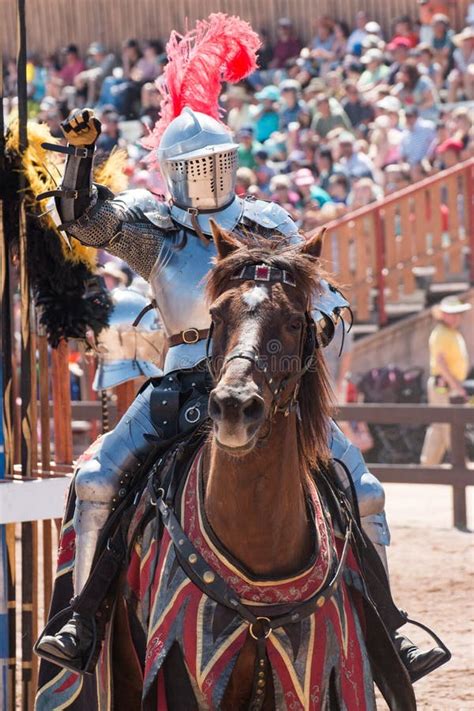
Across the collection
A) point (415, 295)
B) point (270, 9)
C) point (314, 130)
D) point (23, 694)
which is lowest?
point (23, 694)

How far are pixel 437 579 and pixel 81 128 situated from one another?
5736mm

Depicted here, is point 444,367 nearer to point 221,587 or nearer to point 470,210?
point 470,210

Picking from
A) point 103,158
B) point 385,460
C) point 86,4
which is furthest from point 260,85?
point 103,158

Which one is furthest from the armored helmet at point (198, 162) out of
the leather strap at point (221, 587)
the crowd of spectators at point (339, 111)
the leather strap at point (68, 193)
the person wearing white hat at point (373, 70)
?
the person wearing white hat at point (373, 70)

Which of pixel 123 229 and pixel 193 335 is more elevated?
pixel 123 229

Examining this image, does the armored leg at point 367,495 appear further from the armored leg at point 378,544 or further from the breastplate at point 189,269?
the breastplate at point 189,269

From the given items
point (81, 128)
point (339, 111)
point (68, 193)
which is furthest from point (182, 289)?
point (339, 111)

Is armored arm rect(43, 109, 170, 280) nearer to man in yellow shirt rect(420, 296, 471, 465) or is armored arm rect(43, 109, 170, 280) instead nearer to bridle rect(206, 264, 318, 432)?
bridle rect(206, 264, 318, 432)

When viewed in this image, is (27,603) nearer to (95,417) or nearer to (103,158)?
(103,158)

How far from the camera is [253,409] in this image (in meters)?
3.70

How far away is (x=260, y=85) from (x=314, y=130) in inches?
101

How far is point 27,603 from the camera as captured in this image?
6.08 metres

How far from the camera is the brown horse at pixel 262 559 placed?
13.4 ft

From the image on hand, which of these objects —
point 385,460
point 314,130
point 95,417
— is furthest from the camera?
point 314,130
